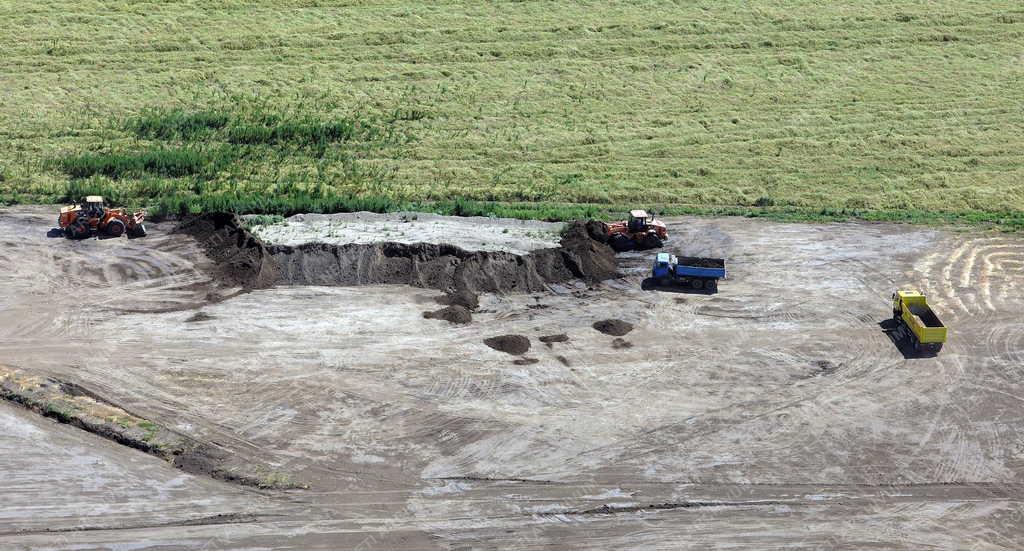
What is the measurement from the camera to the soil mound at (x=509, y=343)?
1437 inches

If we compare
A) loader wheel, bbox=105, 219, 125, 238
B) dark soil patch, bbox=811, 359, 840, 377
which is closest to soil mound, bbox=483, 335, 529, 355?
dark soil patch, bbox=811, 359, 840, 377

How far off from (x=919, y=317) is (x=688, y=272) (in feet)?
26.2

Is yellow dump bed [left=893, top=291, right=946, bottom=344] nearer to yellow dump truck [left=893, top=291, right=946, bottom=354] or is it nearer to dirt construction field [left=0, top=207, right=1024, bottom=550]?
yellow dump truck [left=893, top=291, right=946, bottom=354]

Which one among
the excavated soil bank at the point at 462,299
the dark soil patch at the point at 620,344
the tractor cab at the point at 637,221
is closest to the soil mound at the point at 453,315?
the excavated soil bank at the point at 462,299

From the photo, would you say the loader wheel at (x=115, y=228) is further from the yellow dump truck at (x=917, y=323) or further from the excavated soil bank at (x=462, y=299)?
the yellow dump truck at (x=917, y=323)

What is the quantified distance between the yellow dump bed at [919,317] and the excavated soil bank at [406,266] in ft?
33.8

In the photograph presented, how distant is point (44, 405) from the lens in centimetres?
3219

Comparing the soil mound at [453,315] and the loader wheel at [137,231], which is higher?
the loader wheel at [137,231]

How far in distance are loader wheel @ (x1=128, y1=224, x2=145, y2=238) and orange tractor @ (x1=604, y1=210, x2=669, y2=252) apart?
18.4 m

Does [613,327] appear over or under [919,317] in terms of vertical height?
under

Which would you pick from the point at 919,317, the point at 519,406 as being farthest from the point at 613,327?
the point at 919,317

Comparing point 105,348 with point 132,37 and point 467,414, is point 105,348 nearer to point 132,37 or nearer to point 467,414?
point 467,414

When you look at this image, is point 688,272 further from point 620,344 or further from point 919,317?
point 919,317

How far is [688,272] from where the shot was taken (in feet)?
134
